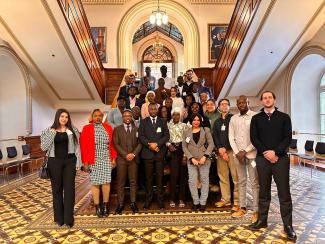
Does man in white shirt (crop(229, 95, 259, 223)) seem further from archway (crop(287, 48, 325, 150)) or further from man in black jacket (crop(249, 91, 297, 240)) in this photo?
archway (crop(287, 48, 325, 150))

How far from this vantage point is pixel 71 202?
3.79 meters

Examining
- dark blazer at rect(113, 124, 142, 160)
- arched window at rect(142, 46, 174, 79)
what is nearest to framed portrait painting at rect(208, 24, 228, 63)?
dark blazer at rect(113, 124, 142, 160)

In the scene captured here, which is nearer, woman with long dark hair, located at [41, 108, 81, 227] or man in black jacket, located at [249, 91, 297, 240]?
man in black jacket, located at [249, 91, 297, 240]

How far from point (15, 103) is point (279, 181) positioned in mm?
7320

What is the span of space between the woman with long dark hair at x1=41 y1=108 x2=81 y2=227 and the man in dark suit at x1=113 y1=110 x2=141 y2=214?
64cm

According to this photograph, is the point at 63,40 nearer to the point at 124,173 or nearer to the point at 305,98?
the point at 124,173

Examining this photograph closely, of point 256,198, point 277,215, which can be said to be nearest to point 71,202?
point 256,198

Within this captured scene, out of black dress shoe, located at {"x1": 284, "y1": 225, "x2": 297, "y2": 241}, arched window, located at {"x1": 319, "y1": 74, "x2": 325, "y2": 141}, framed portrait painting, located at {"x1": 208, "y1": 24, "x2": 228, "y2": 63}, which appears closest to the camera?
black dress shoe, located at {"x1": 284, "y1": 225, "x2": 297, "y2": 241}

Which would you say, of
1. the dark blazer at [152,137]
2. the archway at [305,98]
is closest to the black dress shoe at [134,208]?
the dark blazer at [152,137]

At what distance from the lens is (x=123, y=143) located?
4.23m

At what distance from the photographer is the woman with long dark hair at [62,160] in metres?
3.68

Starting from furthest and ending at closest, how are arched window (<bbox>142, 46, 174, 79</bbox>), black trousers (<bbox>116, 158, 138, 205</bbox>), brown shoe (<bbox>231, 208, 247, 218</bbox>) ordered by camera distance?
1. arched window (<bbox>142, 46, 174, 79</bbox>)
2. black trousers (<bbox>116, 158, 138, 205</bbox>)
3. brown shoe (<bbox>231, 208, 247, 218</bbox>)

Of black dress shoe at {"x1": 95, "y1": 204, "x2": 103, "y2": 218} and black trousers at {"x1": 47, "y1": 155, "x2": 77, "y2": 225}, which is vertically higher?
black trousers at {"x1": 47, "y1": 155, "x2": 77, "y2": 225}

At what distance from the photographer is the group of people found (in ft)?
11.0
